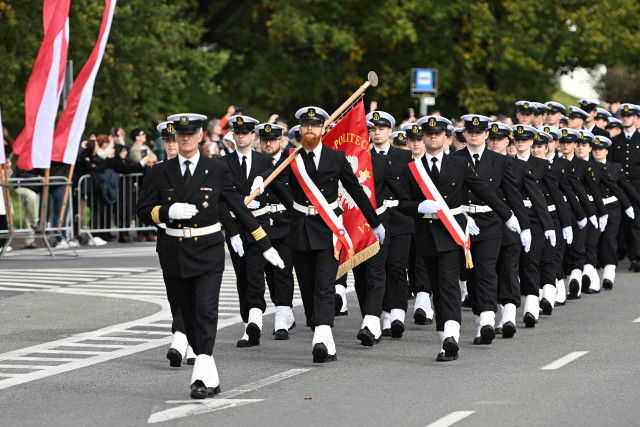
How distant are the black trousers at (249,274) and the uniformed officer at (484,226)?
6.25 feet

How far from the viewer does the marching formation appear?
9.92m

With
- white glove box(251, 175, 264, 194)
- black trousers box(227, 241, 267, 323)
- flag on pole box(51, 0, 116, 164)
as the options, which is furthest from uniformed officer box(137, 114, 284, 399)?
flag on pole box(51, 0, 116, 164)

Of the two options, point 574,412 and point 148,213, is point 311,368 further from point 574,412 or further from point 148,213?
point 574,412

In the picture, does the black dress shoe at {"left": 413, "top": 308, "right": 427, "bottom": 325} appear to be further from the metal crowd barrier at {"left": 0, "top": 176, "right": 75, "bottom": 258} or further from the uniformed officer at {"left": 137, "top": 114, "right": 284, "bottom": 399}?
the metal crowd barrier at {"left": 0, "top": 176, "right": 75, "bottom": 258}

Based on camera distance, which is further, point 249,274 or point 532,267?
point 532,267

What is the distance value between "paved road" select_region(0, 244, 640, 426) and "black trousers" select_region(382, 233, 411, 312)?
35 cm

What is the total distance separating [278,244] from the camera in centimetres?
1330

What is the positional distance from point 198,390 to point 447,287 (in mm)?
2895

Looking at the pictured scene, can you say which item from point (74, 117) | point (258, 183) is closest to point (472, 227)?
point (258, 183)

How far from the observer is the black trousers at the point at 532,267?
13.8m

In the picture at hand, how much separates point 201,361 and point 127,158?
577 inches

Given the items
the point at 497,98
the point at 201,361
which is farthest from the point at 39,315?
the point at 497,98

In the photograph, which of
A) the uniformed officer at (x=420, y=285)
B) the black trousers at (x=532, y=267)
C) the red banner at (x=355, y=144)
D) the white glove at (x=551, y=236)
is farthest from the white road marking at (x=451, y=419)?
the white glove at (x=551, y=236)

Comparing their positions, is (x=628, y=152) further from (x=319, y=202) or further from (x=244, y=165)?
(x=319, y=202)
